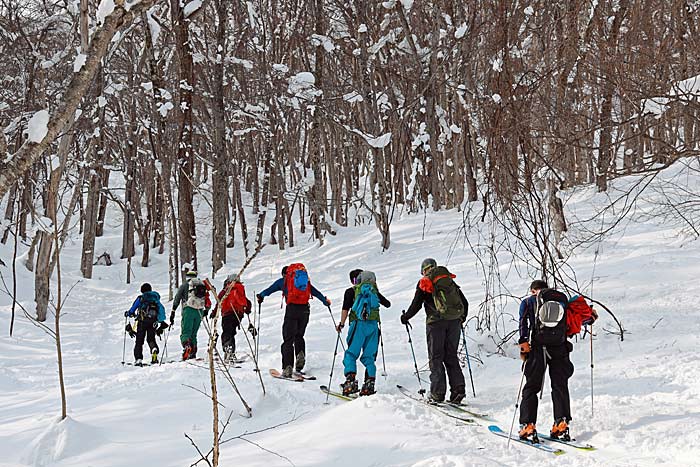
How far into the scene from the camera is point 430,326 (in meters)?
→ 7.68

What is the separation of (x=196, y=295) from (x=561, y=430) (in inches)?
281

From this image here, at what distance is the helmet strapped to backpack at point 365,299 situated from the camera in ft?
26.7

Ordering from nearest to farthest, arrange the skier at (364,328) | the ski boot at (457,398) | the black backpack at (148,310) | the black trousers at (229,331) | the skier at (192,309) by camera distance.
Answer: the ski boot at (457,398) → the skier at (364,328) → the black trousers at (229,331) → the skier at (192,309) → the black backpack at (148,310)

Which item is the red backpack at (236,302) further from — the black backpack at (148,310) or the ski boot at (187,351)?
the black backpack at (148,310)

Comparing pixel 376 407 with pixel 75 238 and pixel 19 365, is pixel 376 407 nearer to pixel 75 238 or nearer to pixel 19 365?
pixel 19 365

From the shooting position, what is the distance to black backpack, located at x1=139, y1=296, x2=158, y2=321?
11438 millimetres

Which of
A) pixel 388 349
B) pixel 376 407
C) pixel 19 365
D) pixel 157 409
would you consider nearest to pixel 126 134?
pixel 19 365

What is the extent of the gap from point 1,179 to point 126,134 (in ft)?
75.8

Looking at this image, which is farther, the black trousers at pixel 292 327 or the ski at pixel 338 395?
the black trousers at pixel 292 327

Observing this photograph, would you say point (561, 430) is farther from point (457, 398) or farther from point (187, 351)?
point (187, 351)

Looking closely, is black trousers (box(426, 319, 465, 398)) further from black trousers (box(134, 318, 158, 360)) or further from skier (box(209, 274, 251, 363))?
black trousers (box(134, 318, 158, 360))

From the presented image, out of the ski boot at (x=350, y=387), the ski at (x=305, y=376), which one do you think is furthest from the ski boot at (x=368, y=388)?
the ski at (x=305, y=376)

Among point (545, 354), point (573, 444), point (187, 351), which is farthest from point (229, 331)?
point (573, 444)

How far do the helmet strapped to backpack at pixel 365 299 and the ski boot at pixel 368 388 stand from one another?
78 cm
